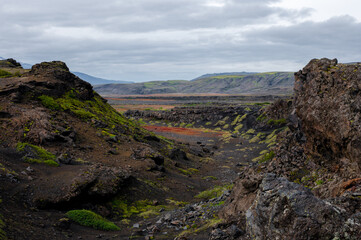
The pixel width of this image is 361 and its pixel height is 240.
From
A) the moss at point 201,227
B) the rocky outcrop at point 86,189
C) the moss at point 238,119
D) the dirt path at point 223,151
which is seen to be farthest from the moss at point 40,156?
the moss at point 238,119

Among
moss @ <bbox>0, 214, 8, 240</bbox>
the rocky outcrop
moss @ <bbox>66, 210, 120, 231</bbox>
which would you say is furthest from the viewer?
the rocky outcrop

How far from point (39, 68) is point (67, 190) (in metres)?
31.3

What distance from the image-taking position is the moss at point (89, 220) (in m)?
18.8

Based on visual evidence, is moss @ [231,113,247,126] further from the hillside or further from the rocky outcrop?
the rocky outcrop

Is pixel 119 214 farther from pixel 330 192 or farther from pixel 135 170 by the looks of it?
pixel 330 192

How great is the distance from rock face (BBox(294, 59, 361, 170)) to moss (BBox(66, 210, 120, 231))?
14.2m

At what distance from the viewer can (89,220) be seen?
19094mm

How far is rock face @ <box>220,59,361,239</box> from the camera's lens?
930 cm

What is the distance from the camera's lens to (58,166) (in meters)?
24.8

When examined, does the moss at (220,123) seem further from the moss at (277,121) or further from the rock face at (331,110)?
the rock face at (331,110)

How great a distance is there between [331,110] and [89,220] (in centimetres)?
1664

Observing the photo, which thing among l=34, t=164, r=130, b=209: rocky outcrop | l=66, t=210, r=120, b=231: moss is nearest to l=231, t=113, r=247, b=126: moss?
l=34, t=164, r=130, b=209: rocky outcrop

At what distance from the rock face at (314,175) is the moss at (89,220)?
7.52 m

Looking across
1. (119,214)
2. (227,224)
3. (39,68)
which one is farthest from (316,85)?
(39,68)
